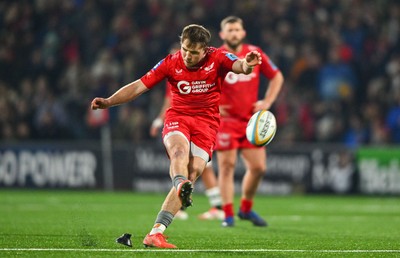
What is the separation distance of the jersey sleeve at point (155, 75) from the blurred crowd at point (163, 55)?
38.7 feet

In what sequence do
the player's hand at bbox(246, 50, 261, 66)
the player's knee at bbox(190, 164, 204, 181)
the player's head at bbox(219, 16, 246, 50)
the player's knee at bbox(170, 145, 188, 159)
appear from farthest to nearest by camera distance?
the player's head at bbox(219, 16, 246, 50)
the player's knee at bbox(190, 164, 204, 181)
the player's knee at bbox(170, 145, 188, 159)
the player's hand at bbox(246, 50, 261, 66)

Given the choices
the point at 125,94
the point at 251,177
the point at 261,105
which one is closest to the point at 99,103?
the point at 125,94

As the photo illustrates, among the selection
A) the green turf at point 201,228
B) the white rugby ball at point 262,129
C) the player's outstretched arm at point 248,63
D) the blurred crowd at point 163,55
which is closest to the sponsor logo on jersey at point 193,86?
the player's outstretched arm at point 248,63

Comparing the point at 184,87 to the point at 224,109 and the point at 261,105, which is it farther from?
the point at 224,109

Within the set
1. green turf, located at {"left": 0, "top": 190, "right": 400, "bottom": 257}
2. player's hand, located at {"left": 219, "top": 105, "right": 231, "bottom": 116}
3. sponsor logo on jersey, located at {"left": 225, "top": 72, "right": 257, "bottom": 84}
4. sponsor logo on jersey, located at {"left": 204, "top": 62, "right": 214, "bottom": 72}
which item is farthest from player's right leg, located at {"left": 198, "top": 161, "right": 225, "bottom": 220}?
sponsor logo on jersey, located at {"left": 204, "top": 62, "right": 214, "bottom": 72}

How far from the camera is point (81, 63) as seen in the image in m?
22.9

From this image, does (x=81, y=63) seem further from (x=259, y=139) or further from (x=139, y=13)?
(x=259, y=139)

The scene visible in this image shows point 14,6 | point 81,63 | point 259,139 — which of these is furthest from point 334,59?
point 259,139

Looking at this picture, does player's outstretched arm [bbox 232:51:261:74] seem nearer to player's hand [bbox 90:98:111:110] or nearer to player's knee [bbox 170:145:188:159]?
player's knee [bbox 170:145:188:159]

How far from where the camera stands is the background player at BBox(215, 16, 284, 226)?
37.7 ft

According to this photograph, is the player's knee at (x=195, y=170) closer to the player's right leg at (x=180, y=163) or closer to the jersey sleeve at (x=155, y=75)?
the player's right leg at (x=180, y=163)

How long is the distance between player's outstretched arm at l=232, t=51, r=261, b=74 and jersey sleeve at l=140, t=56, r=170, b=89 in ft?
2.30

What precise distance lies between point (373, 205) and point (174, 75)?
858cm

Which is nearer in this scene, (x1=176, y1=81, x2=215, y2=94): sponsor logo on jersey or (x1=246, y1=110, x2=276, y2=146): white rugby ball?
(x1=176, y1=81, x2=215, y2=94): sponsor logo on jersey
